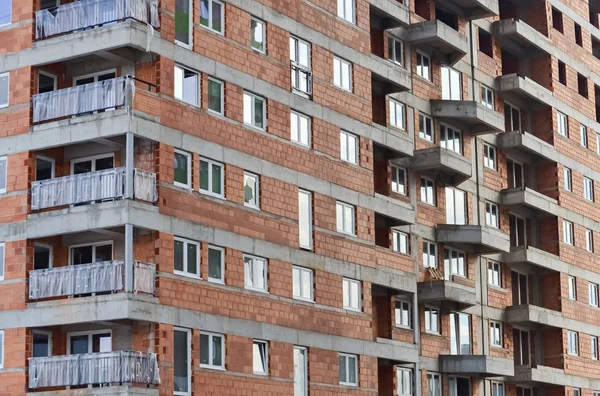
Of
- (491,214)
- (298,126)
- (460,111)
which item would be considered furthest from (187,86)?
(491,214)

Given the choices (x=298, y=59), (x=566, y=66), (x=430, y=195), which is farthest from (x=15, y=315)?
(x=566, y=66)

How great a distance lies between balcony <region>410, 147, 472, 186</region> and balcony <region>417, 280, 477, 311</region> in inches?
193

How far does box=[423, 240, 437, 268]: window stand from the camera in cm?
5709

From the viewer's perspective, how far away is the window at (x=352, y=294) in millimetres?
49438

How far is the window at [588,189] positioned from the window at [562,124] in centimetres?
305

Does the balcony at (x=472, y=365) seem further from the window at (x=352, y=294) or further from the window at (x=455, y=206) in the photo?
the window at (x=352, y=294)

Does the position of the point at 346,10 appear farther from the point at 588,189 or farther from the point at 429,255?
the point at 588,189

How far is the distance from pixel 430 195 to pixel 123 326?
70.7 ft

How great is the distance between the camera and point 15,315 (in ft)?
134

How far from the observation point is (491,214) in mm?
62969

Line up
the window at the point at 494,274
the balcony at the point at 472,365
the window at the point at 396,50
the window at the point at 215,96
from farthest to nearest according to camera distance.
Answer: the window at the point at 494,274, the window at the point at 396,50, the balcony at the point at 472,365, the window at the point at 215,96

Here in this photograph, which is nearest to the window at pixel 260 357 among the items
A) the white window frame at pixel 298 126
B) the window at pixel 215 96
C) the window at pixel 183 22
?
the white window frame at pixel 298 126

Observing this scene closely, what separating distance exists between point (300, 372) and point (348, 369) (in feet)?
10.5

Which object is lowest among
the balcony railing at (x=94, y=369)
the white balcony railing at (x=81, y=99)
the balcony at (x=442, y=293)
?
the balcony railing at (x=94, y=369)
